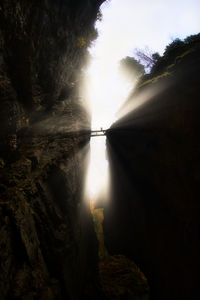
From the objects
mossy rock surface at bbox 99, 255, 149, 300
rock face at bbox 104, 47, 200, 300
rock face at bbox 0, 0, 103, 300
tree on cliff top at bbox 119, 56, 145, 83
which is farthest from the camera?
tree on cliff top at bbox 119, 56, 145, 83

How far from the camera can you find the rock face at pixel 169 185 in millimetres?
4578

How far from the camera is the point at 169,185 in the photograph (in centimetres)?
543

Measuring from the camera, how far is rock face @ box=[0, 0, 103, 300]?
288cm

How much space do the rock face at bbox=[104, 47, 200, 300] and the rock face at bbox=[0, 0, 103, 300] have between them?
3593mm

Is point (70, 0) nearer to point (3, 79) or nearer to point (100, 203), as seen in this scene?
point (3, 79)

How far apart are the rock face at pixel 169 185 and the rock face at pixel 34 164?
3.59 metres

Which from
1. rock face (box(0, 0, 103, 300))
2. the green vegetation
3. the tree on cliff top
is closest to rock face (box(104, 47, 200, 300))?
the green vegetation

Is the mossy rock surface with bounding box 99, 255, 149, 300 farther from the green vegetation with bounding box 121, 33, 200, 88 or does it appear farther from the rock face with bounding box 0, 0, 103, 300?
the green vegetation with bounding box 121, 33, 200, 88

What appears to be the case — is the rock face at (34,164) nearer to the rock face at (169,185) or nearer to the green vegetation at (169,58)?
the rock face at (169,185)

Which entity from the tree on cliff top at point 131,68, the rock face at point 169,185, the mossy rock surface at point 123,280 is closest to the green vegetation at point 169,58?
the rock face at point 169,185

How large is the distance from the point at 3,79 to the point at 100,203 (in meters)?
18.2

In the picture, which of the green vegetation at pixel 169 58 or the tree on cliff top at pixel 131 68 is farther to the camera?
the tree on cliff top at pixel 131 68

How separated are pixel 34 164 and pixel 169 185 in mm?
5563

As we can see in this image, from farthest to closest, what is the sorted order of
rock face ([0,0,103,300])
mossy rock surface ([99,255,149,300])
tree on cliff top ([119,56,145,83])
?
tree on cliff top ([119,56,145,83]) → mossy rock surface ([99,255,149,300]) → rock face ([0,0,103,300])
